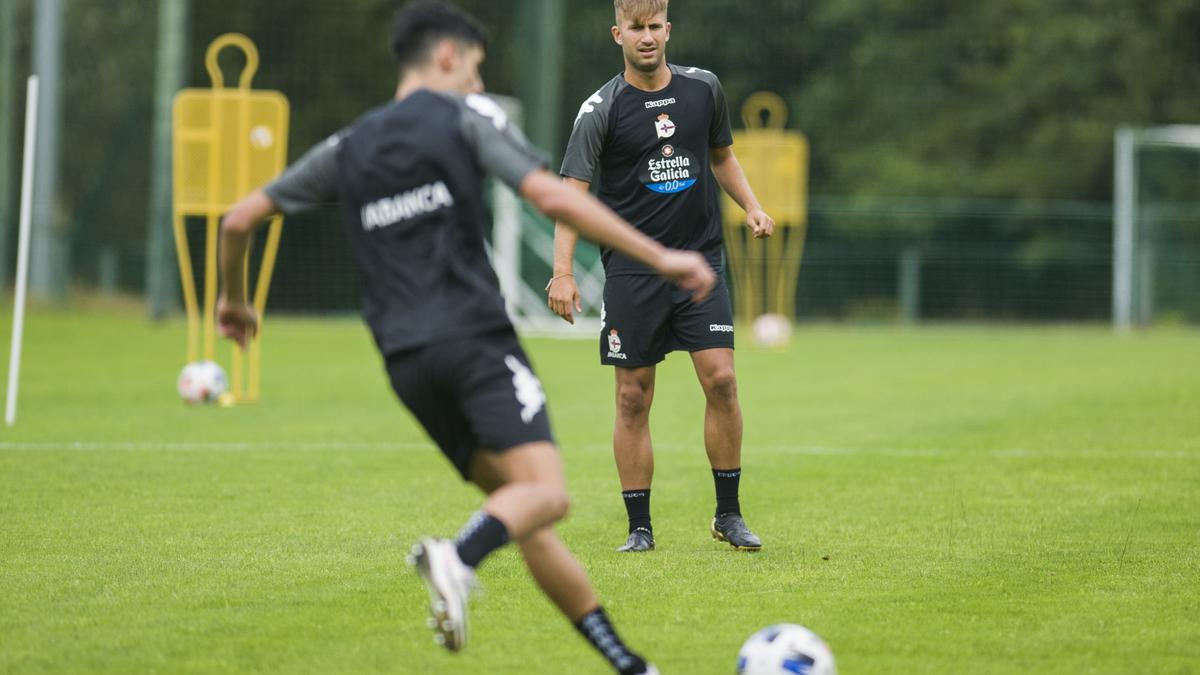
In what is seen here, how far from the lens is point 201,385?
12945mm

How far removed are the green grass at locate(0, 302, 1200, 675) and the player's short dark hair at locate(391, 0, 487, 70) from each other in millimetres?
1693

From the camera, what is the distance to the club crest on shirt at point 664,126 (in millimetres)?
6840

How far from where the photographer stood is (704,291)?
4238 millimetres

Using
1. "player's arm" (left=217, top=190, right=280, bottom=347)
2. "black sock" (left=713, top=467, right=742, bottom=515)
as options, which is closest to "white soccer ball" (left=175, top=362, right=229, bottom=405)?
"black sock" (left=713, top=467, right=742, bottom=515)

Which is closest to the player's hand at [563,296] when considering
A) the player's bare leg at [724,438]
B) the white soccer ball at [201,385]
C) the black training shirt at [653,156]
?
the black training shirt at [653,156]

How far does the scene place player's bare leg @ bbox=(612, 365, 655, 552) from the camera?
686 cm

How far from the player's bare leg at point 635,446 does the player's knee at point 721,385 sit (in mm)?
237

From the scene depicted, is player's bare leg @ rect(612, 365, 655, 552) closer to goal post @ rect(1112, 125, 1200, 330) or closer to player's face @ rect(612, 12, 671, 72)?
player's face @ rect(612, 12, 671, 72)

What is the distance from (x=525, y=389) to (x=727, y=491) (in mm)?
2667

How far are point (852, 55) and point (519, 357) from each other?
3078 cm

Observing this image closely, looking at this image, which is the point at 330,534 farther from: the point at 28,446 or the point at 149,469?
the point at 28,446

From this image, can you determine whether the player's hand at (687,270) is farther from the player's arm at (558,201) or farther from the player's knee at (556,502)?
the player's knee at (556,502)

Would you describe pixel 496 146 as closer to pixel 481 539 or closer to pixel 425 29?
pixel 425 29

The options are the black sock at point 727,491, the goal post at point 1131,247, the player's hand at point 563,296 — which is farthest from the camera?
the goal post at point 1131,247
